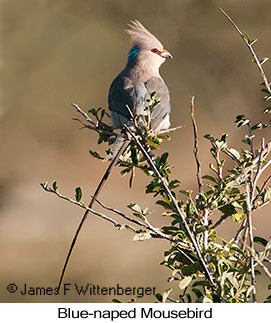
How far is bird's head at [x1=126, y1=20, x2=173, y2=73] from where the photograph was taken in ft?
13.2

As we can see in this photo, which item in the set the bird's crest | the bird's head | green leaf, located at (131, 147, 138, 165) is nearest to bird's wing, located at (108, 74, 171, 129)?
the bird's head

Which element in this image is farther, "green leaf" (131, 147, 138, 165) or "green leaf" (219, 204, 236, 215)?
"green leaf" (131, 147, 138, 165)

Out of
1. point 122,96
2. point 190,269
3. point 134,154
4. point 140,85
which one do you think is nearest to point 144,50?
point 140,85

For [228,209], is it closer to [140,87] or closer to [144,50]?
[140,87]

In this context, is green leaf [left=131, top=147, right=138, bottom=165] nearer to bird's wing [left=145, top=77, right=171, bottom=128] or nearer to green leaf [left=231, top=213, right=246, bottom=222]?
green leaf [left=231, top=213, right=246, bottom=222]

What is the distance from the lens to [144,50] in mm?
4062

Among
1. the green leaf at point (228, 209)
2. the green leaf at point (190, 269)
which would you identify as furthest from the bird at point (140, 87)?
the green leaf at point (190, 269)

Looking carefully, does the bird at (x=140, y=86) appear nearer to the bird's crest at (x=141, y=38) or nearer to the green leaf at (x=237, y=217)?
the bird's crest at (x=141, y=38)

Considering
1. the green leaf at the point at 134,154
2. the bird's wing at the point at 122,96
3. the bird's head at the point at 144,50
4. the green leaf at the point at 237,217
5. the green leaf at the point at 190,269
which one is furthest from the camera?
the bird's head at the point at 144,50

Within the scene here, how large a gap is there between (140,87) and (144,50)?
0.50 meters

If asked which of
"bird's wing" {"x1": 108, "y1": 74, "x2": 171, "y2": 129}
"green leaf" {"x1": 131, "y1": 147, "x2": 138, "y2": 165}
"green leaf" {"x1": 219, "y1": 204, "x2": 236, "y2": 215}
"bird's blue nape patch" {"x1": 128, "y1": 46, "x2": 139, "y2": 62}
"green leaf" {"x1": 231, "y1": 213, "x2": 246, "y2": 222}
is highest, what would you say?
"bird's blue nape patch" {"x1": 128, "y1": 46, "x2": 139, "y2": 62}

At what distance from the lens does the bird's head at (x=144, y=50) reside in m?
4.01
